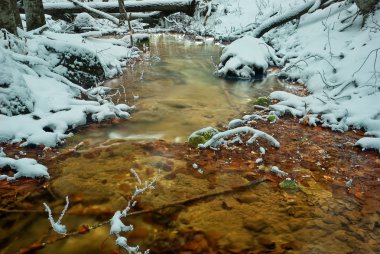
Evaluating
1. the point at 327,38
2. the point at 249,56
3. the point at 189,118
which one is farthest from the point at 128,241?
the point at 327,38

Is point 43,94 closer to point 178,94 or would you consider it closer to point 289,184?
point 178,94

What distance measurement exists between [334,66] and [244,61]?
6.80 ft

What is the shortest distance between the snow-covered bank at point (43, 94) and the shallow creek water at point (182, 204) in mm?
290

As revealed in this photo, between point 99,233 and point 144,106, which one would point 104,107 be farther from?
point 99,233

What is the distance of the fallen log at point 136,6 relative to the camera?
12255 mm

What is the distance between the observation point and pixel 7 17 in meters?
4.99

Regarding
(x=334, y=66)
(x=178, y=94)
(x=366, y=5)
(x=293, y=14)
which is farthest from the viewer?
(x=293, y=14)

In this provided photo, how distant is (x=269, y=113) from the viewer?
195 inches

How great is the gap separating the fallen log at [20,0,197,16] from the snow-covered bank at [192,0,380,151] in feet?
13.3

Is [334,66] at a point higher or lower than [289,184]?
higher

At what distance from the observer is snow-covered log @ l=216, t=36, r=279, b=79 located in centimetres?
736

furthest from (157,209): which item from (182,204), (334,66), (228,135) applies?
(334,66)

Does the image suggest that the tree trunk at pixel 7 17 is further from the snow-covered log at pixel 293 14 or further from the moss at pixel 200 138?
the snow-covered log at pixel 293 14

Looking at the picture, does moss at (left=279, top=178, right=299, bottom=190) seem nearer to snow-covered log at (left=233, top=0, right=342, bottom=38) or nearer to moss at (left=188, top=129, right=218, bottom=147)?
moss at (left=188, top=129, right=218, bottom=147)
